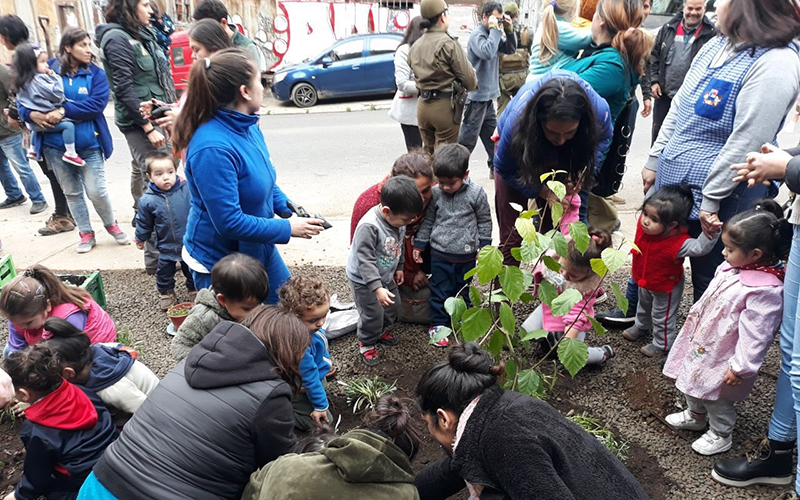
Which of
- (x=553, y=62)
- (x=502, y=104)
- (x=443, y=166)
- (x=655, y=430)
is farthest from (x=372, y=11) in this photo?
(x=655, y=430)

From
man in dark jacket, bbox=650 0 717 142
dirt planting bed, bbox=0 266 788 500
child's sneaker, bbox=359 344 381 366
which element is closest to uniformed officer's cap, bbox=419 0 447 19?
man in dark jacket, bbox=650 0 717 142

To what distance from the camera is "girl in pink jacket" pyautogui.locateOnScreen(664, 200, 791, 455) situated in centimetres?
250

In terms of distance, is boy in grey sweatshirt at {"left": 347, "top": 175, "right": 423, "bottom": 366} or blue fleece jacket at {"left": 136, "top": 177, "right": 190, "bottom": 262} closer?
boy in grey sweatshirt at {"left": 347, "top": 175, "right": 423, "bottom": 366}

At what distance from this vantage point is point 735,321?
256 cm

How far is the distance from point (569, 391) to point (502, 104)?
14.5 feet

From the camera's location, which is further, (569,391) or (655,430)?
(569,391)

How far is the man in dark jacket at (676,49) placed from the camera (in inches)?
196

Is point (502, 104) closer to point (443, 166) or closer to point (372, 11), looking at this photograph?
point (443, 166)

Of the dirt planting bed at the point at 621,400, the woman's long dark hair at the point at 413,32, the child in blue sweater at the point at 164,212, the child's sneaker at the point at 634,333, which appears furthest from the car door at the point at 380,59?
the child's sneaker at the point at 634,333

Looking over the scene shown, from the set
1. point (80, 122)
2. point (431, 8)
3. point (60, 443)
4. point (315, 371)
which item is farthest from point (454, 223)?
point (80, 122)

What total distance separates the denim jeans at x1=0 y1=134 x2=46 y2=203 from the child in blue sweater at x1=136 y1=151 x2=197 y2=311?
8.79 feet

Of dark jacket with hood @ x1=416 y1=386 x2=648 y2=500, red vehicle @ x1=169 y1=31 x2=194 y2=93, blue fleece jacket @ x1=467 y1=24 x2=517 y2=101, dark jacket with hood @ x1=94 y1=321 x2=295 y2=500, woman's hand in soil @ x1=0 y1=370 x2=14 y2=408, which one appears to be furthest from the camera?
red vehicle @ x1=169 y1=31 x2=194 y2=93

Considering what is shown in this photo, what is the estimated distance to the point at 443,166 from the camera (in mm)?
3336

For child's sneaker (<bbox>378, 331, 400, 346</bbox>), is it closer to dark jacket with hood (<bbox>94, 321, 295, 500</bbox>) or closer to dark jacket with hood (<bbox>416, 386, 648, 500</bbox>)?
dark jacket with hood (<bbox>94, 321, 295, 500</bbox>)
